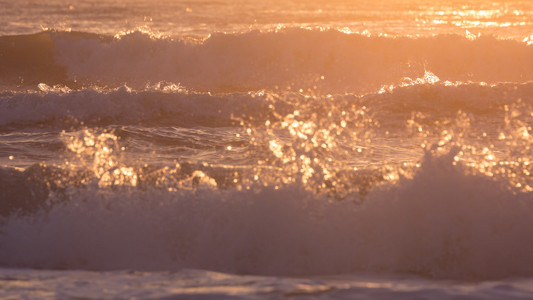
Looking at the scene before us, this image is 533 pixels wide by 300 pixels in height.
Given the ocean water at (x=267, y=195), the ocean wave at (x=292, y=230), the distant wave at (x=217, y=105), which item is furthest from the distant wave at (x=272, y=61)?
the ocean wave at (x=292, y=230)

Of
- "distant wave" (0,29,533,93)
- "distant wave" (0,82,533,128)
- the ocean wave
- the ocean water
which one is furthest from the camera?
"distant wave" (0,29,533,93)

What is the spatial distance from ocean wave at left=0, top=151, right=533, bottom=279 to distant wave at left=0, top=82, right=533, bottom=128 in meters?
4.02

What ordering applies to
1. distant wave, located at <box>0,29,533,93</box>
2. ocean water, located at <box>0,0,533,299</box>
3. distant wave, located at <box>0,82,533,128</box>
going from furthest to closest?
distant wave, located at <box>0,29,533,93</box>
distant wave, located at <box>0,82,533,128</box>
ocean water, located at <box>0,0,533,299</box>

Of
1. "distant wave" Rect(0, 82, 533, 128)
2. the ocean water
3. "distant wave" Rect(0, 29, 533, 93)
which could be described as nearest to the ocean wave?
the ocean water

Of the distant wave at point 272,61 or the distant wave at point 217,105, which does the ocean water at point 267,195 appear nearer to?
the distant wave at point 217,105

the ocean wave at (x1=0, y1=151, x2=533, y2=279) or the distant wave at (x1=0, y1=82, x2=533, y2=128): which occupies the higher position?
the distant wave at (x1=0, y1=82, x2=533, y2=128)

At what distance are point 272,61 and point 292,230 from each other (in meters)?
12.1

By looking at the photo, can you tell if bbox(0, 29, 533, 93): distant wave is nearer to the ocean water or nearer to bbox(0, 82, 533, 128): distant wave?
bbox(0, 82, 533, 128): distant wave

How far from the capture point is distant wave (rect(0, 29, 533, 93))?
16922 mm

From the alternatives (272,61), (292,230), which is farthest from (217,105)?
(272,61)

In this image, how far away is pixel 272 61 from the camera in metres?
17.4

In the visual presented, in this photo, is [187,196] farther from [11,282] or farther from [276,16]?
[276,16]

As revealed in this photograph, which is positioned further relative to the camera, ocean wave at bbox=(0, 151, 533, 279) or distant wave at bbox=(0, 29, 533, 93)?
distant wave at bbox=(0, 29, 533, 93)

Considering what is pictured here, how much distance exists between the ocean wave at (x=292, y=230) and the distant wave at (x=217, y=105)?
4024mm
